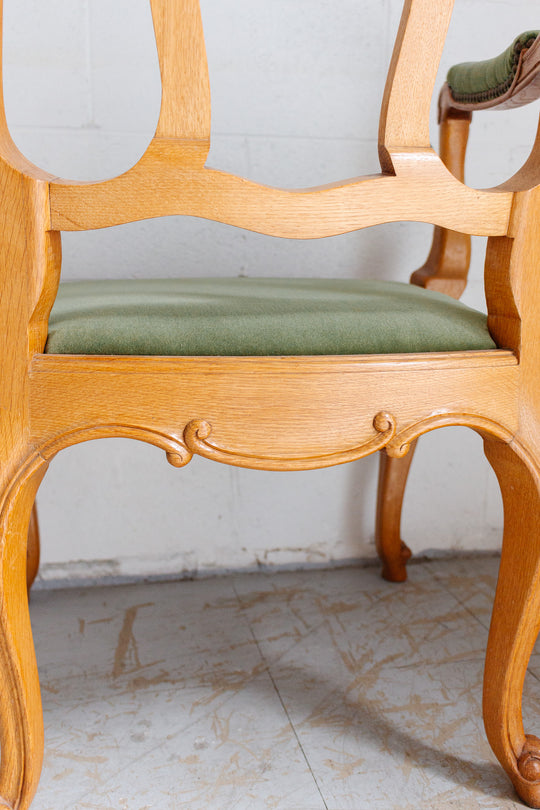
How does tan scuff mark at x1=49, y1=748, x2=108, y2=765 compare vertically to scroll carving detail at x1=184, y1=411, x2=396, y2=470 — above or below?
below

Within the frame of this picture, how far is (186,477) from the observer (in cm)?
162

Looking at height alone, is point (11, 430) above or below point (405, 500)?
above

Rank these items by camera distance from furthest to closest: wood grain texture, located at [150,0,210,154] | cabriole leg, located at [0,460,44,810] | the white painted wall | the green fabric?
1. the white painted wall
2. the green fabric
3. cabriole leg, located at [0,460,44,810]
4. wood grain texture, located at [150,0,210,154]

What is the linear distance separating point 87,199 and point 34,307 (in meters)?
0.12

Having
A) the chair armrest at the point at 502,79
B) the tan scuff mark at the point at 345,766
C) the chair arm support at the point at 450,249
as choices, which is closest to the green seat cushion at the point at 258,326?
the chair armrest at the point at 502,79

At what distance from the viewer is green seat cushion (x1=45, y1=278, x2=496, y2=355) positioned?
31.2 inches

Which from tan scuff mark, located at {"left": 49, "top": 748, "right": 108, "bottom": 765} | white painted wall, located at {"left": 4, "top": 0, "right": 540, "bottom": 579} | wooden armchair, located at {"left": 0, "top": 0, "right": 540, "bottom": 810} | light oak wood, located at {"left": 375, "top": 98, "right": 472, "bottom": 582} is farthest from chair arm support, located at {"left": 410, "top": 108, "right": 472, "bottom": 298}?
tan scuff mark, located at {"left": 49, "top": 748, "right": 108, "bottom": 765}

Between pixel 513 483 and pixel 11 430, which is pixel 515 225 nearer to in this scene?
pixel 513 483

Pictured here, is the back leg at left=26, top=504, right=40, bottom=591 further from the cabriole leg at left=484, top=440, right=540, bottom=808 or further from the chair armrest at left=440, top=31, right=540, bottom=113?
the chair armrest at left=440, top=31, right=540, bottom=113

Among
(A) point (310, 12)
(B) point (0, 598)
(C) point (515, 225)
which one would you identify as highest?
(A) point (310, 12)

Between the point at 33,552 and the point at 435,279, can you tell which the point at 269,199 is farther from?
the point at 33,552

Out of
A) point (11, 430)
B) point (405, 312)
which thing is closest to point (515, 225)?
point (405, 312)

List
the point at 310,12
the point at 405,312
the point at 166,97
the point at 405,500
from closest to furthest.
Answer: the point at 166,97 → the point at 405,312 → the point at 310,12 → the point at 405,500

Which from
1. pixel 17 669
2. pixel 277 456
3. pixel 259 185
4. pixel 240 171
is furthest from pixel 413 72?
pixel 240 171
